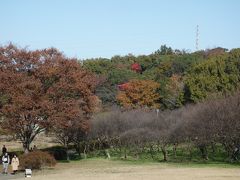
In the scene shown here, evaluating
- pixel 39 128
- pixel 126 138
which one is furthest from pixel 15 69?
pixel 126 138

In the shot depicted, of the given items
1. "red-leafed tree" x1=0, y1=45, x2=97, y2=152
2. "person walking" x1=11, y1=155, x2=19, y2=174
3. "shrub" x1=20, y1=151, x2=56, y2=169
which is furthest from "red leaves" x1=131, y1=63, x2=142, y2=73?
"person walking" x1=11, y1=155, x2=19, y2=174

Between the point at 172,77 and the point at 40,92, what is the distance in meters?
43.9

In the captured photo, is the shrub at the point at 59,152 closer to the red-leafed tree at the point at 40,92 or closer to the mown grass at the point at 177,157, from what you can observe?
the mown grass at the point at 177,157

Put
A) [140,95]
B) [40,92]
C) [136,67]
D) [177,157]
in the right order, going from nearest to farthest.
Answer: [40,92] < [177,157] < [140,95] < [136,67]

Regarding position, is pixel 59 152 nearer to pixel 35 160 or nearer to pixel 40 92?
pixel 40 92

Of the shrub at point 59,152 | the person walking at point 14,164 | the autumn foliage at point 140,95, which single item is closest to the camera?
the person walking at point 14,164

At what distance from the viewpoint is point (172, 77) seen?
246 feet

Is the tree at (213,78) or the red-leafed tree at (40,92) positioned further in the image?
the tree at (213,78)

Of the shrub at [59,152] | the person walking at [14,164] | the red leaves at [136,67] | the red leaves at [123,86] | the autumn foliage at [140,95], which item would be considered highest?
the red leaves at [136,67]

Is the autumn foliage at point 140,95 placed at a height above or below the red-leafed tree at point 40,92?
above

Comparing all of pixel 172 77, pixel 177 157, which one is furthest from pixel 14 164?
pixel 172 77

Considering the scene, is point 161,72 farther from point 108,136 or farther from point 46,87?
point 46,87

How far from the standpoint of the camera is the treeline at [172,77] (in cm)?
6022

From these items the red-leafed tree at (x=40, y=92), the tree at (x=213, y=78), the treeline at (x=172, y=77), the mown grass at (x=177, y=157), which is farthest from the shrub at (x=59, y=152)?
the tree at (x=213, y=78)
